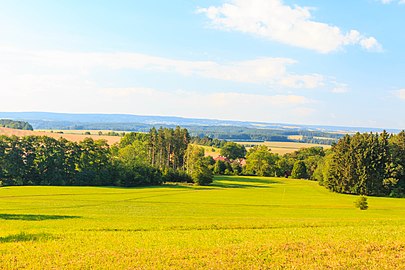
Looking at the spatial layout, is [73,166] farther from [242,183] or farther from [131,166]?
[242,183]

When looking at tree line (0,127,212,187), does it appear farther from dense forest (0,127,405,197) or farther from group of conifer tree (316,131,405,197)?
group of conifer tree (316,131,405,197)

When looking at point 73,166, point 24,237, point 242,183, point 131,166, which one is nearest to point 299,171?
point 242,183

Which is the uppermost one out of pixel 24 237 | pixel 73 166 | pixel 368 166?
pixel 24 237

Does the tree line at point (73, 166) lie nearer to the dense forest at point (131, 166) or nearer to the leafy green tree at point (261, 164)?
the dense forest at point (131, 166)

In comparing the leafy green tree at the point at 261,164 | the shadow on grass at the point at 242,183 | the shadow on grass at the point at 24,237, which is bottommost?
the shadow on grass at the point at 242,183

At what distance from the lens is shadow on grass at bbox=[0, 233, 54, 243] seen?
66.1 ft

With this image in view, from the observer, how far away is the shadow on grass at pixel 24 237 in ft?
66.1

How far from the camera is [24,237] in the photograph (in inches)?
828

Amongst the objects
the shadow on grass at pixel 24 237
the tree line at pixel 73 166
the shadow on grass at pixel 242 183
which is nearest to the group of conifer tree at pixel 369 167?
the shadow on grass at pixel 242 183

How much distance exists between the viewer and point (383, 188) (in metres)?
84.1

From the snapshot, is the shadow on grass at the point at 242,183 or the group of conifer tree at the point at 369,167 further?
the shadow on grass at the point at 242,183

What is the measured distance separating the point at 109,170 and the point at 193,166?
2421 centimetres

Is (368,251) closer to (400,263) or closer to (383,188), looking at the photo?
(400,263)

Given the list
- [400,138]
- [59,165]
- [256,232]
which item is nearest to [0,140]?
[59,165]
